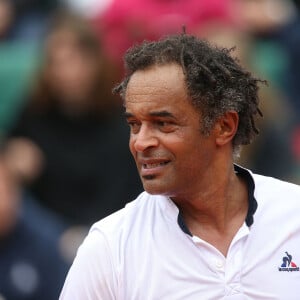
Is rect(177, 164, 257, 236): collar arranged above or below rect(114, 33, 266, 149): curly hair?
below

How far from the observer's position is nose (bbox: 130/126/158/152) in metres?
3.75

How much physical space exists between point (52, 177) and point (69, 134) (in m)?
0.31

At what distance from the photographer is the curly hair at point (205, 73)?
382 cm

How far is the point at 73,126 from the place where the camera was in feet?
22.6

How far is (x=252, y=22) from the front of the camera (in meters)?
8.34

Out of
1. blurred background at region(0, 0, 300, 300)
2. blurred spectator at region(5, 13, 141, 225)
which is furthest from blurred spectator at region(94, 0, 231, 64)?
blurred spectator at region(5, 13, 141, 225)

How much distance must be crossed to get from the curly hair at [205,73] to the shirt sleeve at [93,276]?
578mm

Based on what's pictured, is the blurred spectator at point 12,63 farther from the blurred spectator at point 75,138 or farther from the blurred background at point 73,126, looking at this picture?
the blurred spectator at point 75,138

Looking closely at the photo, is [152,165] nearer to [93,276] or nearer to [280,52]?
[93,276]

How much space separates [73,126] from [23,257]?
1092 mm

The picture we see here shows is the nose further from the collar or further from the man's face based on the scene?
the collar

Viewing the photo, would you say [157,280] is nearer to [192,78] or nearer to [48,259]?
[192,78]

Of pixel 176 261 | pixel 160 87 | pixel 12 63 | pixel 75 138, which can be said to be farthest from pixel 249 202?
pixel 12 63

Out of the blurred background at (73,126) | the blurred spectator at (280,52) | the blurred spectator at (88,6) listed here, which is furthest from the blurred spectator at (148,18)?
the blurred spectator at (280,52)
